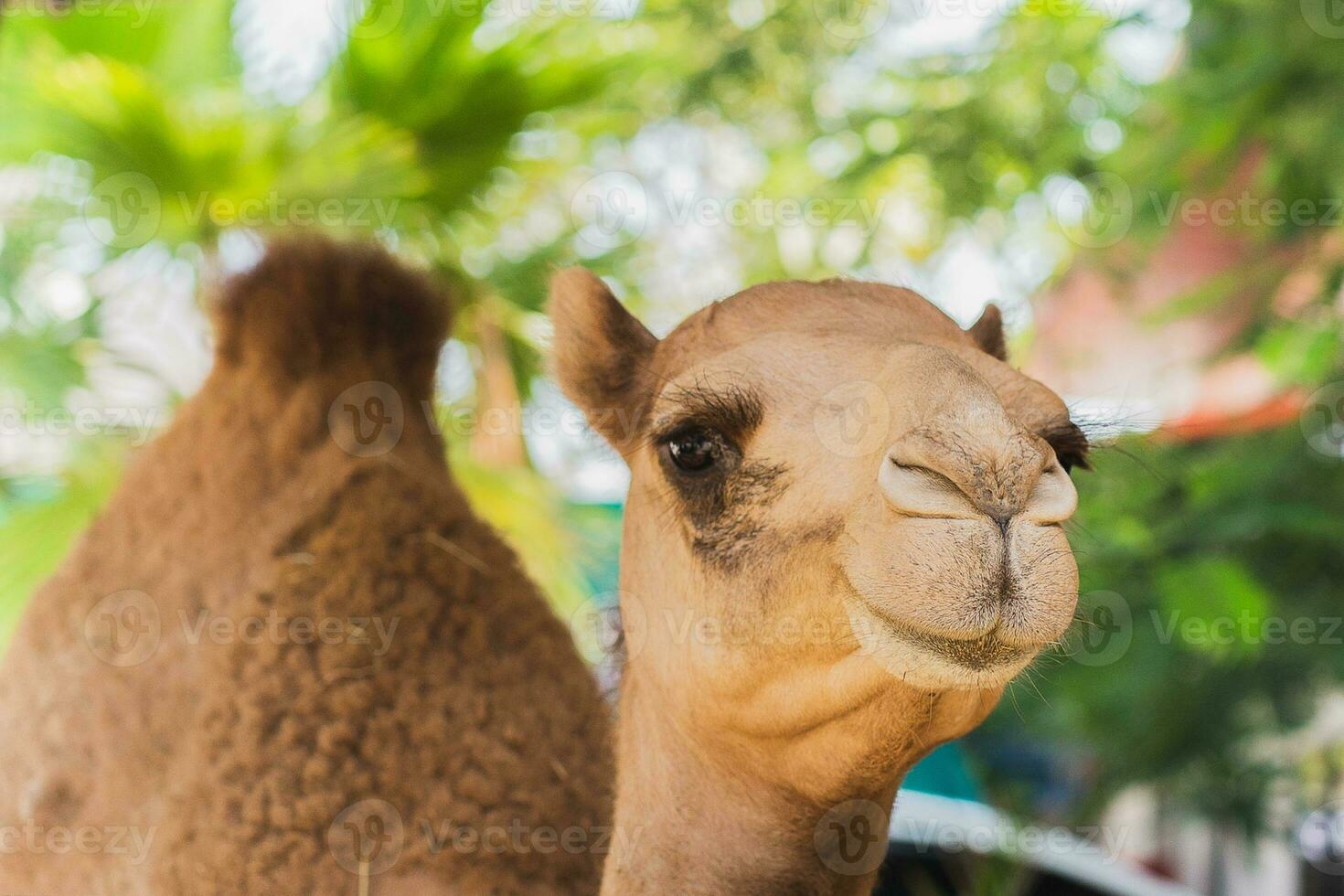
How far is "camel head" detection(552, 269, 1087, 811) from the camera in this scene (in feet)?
4.99

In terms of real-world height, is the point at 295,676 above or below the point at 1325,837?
above

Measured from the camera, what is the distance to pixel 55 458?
4707 mm

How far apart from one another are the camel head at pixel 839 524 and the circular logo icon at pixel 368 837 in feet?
2.09

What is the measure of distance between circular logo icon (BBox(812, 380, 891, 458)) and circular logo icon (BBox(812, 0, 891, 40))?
4.05 meters

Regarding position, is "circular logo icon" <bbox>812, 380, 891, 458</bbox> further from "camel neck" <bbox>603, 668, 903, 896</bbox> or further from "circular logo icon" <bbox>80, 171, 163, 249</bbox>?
"circular logo icon" <bbox>80, 171, 163, 249</bbox>

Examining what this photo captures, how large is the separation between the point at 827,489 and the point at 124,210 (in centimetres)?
393

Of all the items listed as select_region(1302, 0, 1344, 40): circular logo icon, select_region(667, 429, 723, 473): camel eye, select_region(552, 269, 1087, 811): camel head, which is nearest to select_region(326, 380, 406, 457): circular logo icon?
select_region(552, 269, 1087, 811): camel head

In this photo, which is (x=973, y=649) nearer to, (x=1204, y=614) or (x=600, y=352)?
(x=600, y=352)

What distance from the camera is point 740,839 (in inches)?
79.0

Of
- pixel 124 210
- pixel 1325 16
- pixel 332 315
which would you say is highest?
pixel 124 210

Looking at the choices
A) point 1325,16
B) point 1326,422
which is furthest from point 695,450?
point 1326,422

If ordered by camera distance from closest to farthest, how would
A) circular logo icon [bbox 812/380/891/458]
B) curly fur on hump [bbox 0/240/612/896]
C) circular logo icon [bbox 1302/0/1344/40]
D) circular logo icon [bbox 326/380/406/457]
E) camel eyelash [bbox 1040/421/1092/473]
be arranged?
circular logo icon [bbox 812/380/891/458], camel eyelash [bbox 1040/421/1092/473], curly fur on hump [bbox 0/240/612/896], circular logo icon [bbox 326/380/406/457], circular logo icon [bbox 1302/0/1344/40]

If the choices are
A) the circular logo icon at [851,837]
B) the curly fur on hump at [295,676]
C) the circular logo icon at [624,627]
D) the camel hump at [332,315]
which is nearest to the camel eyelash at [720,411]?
the circular logo icon at [624,627]

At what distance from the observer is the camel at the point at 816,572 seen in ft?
5.03
